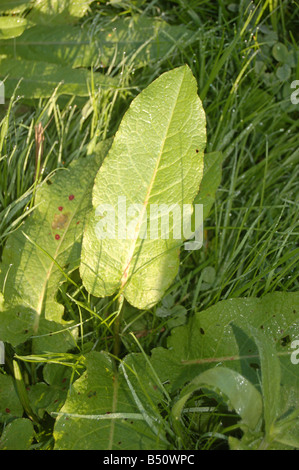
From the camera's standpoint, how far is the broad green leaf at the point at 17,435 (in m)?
1.24

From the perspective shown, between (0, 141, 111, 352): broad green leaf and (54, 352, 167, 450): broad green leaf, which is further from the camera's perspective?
(0, 141, 111, 352): broad green leaf

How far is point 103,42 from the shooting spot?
1755mm

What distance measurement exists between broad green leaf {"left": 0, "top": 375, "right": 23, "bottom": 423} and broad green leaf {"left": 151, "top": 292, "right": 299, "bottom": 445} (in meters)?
0.41

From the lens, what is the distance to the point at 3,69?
1.66m

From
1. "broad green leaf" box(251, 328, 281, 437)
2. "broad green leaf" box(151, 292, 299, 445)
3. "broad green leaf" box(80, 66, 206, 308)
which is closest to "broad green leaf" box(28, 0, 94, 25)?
"broad green leaf" box(80, 66, 206, 308)

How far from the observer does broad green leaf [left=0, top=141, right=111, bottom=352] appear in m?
1.36

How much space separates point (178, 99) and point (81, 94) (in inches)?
20.3

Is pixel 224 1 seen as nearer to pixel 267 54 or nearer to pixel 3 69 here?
pixel 267 54

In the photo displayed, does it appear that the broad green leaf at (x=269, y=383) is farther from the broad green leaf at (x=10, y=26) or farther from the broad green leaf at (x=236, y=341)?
the broad green leaf at (x=10, y=26)

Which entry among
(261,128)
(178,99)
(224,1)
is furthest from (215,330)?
(224,1)

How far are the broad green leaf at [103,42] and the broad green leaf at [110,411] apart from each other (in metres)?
1.10

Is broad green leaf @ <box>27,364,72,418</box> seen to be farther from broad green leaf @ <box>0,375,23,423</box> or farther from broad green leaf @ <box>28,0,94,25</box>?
broad green leaf @ <box>28,0,94,25</box>

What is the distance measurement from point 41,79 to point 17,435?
1175 millimetres

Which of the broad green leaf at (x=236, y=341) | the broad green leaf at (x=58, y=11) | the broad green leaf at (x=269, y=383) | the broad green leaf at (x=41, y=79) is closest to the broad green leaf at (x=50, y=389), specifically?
the broad green leaf at (x=236, y=341)
